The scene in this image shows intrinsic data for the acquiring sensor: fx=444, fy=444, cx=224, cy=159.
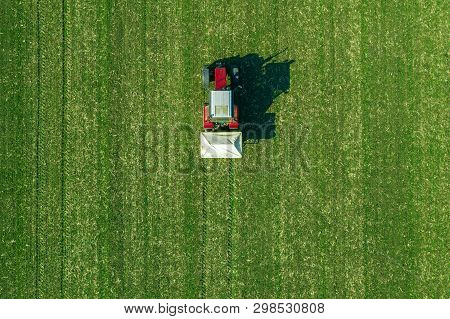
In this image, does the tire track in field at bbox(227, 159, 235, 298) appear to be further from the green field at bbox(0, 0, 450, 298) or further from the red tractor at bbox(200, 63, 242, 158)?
the red tractor at bbox(200, 63, 242, 158)

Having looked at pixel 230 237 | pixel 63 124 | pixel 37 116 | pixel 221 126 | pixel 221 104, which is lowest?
pixel 230 237

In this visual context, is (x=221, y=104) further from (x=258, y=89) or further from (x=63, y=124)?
(x=63, y=124)

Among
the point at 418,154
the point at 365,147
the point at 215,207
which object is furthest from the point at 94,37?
the point at 418,154

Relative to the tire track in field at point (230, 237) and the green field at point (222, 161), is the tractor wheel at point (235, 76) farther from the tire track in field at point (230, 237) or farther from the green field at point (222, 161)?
the tire track in field at point (230, 237)

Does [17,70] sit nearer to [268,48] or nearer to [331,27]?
[268,48]

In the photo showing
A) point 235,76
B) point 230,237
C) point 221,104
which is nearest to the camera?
point 221,104

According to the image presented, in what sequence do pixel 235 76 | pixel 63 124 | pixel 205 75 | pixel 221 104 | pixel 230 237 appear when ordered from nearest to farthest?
pixel 221 104, pixel 205 75, pixel 230 237, pixel 235 76, pixel 63 124

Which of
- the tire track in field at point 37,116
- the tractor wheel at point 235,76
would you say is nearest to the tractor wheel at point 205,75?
the tractor wheel at point 235,76

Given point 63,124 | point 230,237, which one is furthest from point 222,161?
point 63,124
